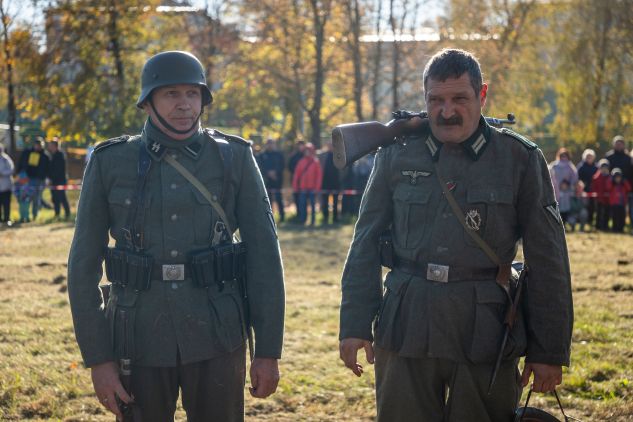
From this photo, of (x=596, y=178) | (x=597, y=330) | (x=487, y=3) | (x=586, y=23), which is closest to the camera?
(x=597, y=330)

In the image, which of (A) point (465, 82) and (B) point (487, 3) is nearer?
(A) point (465, 82)

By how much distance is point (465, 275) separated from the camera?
4000 mm

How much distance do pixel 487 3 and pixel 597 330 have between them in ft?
104

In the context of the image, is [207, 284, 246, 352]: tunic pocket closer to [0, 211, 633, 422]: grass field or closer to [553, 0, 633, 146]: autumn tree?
[0, 211, 633, 422]: grass field

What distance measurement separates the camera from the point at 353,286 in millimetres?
4172

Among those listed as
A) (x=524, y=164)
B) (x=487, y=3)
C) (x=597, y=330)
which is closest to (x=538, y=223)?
(x=524, y=164)

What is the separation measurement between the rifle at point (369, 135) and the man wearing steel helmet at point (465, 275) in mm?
169

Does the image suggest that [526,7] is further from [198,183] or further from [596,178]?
[198,183]

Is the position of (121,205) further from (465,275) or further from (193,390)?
(465,275)

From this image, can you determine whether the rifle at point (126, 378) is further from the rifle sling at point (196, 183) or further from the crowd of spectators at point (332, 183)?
the crowd of spectators at point (332, 183)

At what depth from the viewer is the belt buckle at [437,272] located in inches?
157

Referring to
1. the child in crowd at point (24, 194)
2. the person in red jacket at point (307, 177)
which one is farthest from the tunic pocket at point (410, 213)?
the child in crowd at point (24, 194)

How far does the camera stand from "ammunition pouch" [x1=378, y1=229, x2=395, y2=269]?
4.20 meters

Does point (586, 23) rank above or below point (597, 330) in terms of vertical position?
above
